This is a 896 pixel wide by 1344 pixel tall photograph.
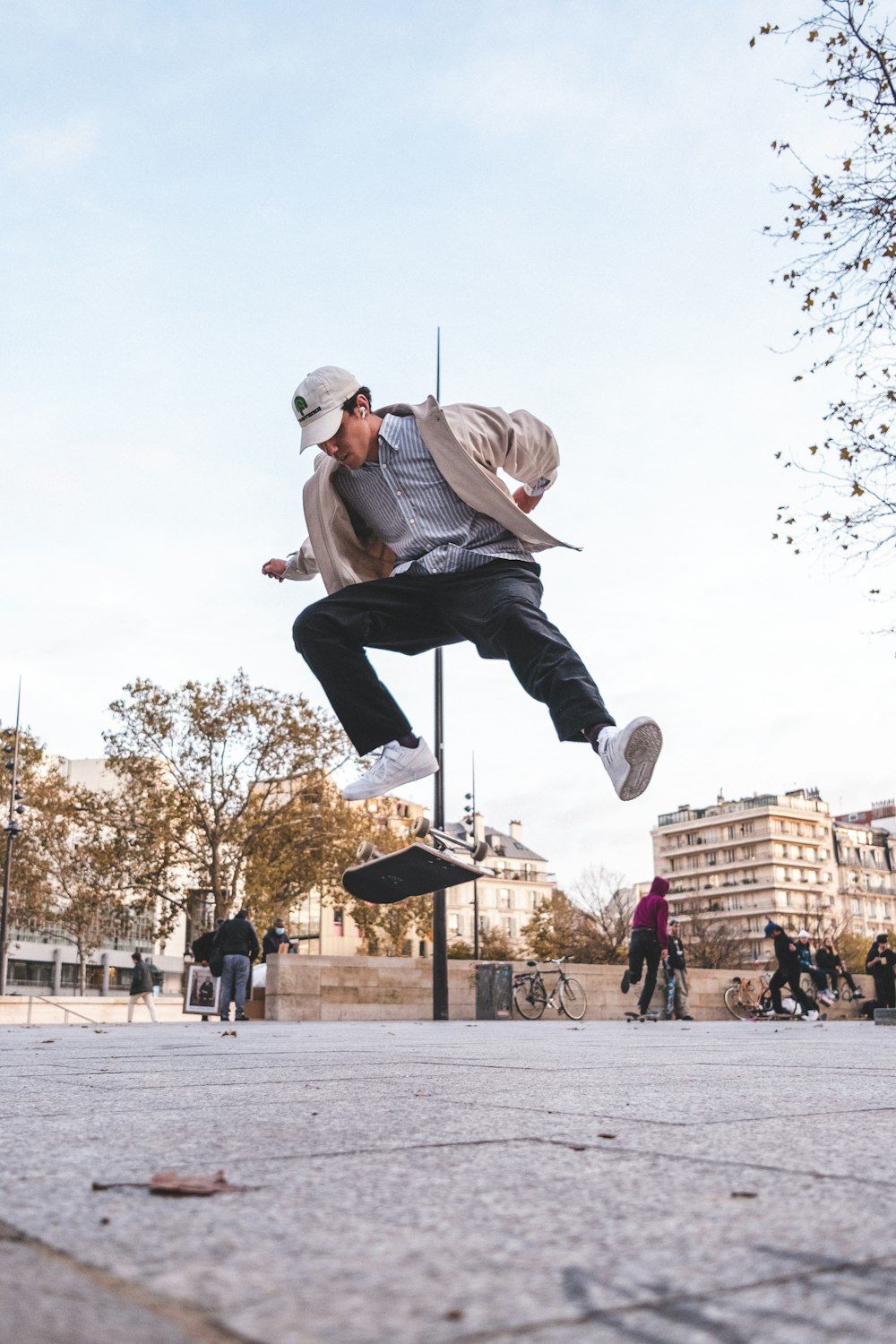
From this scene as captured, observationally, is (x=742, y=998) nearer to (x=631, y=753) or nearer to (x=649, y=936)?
(x=649, y=936)

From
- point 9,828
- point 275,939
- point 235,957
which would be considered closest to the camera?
point 235,957

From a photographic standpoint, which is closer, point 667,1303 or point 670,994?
point 667,1303

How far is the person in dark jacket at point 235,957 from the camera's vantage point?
1734 centimetres

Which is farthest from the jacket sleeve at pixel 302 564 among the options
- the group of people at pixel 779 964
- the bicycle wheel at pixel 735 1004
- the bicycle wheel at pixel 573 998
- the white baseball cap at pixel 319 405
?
the bicycle wheel at pixel 735 1004

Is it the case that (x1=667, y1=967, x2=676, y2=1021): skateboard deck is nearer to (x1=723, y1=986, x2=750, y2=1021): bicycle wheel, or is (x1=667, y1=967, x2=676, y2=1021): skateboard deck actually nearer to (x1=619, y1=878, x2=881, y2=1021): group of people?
(x1=619, y1=878, x2=881, y2=1021): group of people

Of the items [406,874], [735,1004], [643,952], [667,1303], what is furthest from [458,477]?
[735,1004]

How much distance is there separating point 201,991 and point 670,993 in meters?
8.43

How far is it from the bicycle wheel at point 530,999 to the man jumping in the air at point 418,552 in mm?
18692

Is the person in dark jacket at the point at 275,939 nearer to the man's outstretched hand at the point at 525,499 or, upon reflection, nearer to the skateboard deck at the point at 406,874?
the skateboard deck at the point at 406,874

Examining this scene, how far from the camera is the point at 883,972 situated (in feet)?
63.4

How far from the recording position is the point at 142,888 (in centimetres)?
3284

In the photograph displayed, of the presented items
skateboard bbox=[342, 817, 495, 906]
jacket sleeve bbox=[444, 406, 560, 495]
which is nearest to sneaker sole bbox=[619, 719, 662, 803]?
skateboard bbox=[342, 817, 495, 906]

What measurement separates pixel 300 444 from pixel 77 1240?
3.74 meters

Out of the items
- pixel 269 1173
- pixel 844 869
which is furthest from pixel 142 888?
pixel 844 869
